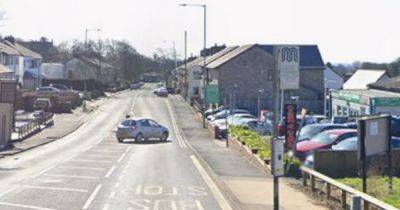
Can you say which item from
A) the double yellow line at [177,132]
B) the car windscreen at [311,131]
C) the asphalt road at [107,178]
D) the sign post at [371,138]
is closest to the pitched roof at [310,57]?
the double yellow line at [177,132]

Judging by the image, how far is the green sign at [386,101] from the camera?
174ft

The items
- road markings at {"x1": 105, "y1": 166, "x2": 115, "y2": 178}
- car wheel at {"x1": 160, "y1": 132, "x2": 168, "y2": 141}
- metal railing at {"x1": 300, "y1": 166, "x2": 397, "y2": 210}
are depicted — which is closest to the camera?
metal railing at {"x1": 300, "y1": 166, "x2": 397, "y2": 210}

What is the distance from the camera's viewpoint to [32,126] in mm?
52625

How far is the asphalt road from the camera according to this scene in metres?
18.7

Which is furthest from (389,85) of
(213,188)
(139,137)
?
(213,188)

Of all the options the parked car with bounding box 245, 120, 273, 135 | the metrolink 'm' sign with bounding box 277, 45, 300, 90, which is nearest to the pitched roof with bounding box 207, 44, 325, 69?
the parked car with bounding box 245, 120, 273, 135

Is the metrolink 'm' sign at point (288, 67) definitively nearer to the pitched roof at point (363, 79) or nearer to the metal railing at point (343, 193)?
the metal railing at point (343, 193)

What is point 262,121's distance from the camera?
5194 centimetres

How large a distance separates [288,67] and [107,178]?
40.5ft

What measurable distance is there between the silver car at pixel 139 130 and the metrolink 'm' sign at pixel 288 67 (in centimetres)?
3303

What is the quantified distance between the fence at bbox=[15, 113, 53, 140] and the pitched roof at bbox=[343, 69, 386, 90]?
46828 mm

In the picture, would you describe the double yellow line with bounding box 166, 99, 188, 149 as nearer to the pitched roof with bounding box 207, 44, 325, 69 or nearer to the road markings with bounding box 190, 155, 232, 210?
the pitched roof with bounding box 207, 44, 325, 69

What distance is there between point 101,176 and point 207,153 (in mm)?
11436

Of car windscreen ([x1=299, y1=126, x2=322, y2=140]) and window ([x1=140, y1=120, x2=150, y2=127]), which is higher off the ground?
car windscreen ([x1=299, y1=126, x2=322, y2=140])
